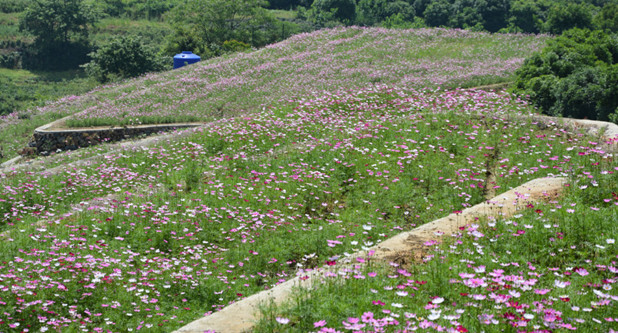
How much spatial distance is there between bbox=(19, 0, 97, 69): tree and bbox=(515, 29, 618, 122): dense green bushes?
64.6 metres

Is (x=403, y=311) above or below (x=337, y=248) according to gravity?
above

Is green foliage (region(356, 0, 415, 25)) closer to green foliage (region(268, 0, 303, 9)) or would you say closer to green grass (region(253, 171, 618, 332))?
green foliage (region(268, 0, 303, 9))

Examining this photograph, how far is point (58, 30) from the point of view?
7125cm

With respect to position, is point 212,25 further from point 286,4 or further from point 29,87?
point 286,4

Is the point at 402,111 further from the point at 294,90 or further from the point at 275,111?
the point at 294,90

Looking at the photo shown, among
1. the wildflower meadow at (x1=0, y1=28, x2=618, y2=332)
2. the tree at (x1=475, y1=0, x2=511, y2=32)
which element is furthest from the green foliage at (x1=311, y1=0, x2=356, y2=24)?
the wildflower meadow at (x1=0, y1=28, x2=618, y2=332)

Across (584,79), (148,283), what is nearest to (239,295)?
(148,283)

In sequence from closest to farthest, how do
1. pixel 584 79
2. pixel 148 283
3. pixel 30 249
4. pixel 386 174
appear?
pixel 148 283 < pixel 30 249 < pixel 386 174 < pixel 584 79

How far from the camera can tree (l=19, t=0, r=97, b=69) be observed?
70125 millimetres

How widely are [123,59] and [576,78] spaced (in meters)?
31.2

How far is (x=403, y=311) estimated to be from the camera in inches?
195

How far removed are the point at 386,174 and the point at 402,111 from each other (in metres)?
6.22

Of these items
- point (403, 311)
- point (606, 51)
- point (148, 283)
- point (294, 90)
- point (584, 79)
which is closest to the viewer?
point (403, 311)

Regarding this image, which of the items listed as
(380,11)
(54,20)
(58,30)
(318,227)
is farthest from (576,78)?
(380,11)
